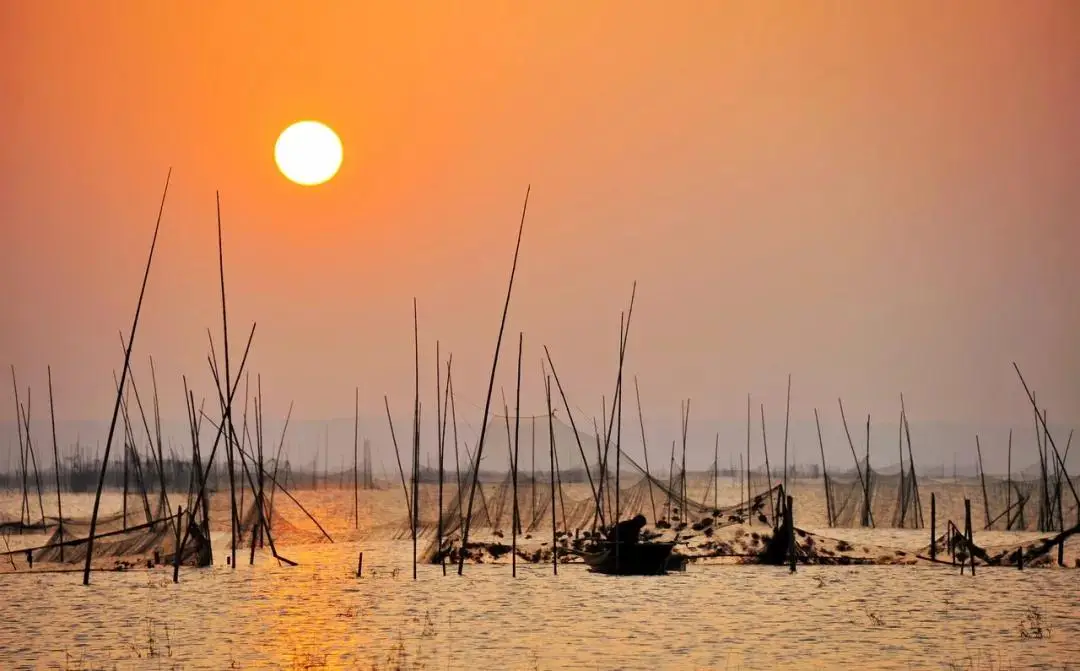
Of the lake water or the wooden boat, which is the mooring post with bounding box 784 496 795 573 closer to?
the lake water

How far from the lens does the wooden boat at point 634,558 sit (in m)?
13.5

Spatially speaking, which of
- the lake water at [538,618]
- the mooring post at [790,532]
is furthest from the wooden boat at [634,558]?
the mooring post at [790,532]

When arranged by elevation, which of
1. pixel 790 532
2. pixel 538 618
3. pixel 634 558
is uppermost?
pixel 790 532

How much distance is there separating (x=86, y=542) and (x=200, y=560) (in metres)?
1.20

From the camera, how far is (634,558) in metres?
13.5

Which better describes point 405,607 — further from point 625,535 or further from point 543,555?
point 543,555

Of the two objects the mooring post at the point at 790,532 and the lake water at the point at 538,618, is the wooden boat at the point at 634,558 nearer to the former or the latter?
the lake water at the point at 538,618

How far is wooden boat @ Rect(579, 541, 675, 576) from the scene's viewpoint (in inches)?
532

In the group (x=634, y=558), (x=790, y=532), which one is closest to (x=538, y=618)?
(x=634, y=558)

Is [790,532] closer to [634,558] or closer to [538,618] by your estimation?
[634,558]

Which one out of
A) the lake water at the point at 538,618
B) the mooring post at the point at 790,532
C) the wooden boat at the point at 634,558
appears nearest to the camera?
the lake water at the point at 538,618

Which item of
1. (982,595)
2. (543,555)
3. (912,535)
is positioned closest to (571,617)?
(982,595)

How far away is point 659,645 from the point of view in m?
8.41

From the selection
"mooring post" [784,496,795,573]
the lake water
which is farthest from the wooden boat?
"mooring post" [784,496,795,573]
